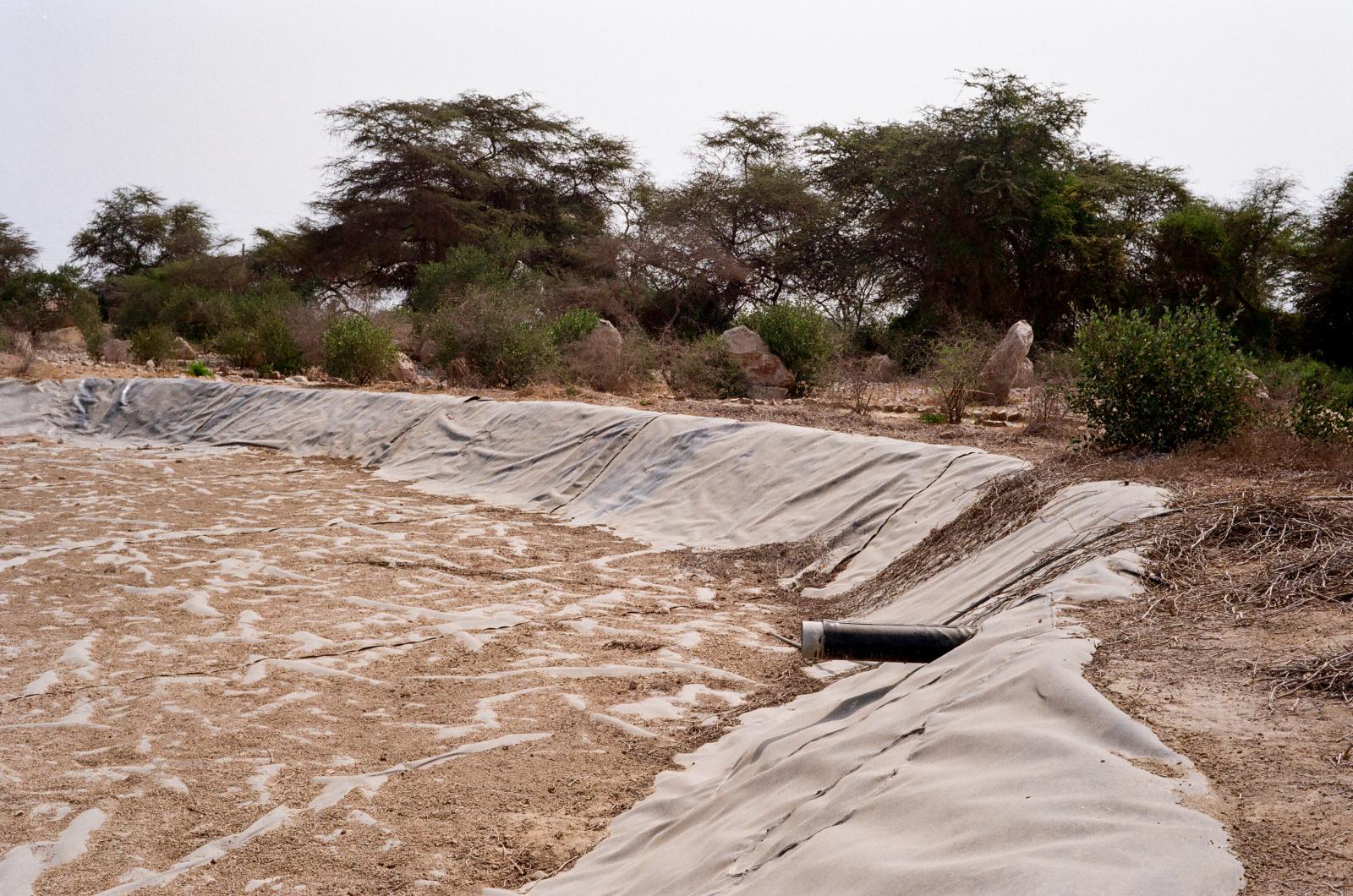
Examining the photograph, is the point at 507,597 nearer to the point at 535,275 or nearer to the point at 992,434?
the point at 992,434

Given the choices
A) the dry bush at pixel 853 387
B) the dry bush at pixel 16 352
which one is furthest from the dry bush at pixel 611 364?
the dry bush at pixel 16 352

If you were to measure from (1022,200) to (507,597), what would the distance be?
1256 centimetres

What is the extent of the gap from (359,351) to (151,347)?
194 inches

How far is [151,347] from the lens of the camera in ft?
49.9

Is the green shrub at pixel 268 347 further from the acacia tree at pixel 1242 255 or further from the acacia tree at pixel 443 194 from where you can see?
the acacia tree at pixel 1242 255

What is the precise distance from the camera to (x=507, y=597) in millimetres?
4570

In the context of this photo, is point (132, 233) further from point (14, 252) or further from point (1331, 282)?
point (1331, 282)

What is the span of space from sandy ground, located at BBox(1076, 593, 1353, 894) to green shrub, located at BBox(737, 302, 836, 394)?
334 inches

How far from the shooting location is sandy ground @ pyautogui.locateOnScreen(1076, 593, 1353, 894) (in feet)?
4.69

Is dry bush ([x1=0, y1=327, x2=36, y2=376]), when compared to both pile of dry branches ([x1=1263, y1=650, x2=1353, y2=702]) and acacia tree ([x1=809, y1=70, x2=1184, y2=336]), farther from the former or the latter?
pile of dry branches ([x1=1263, y1=650, x2=1353, y2=702])

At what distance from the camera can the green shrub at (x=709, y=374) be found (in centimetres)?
1065

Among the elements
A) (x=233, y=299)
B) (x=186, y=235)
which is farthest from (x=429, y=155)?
(x=186, y=235)

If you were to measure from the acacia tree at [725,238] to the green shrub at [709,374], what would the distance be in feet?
18.0

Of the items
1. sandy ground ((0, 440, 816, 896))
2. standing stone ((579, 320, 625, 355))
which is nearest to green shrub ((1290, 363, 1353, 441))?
sandy ground ((0, 440, 816, 896))
